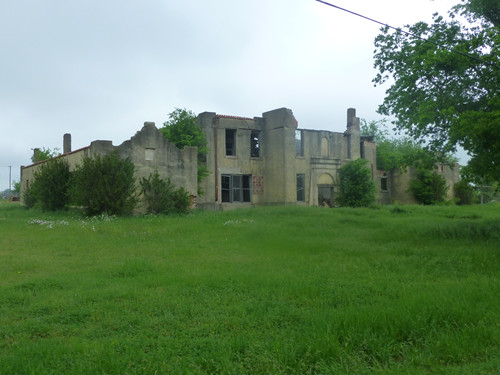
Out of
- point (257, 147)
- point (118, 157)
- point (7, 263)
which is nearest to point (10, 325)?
point (7, 263)

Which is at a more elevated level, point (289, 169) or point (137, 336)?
point (289, 169)

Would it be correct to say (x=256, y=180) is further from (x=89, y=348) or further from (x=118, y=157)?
(x=89, y=348)

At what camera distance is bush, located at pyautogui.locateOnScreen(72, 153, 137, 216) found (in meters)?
20.8

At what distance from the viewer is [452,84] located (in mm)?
15570

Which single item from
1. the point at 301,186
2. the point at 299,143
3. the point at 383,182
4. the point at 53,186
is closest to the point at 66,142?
the point at 53,186

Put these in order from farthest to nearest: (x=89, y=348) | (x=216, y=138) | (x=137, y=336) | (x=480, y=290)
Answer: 1. (x=216, y=138)
2. (x=480, y=290)
3. (x=137, y=336)
4. (x=89, y=348)

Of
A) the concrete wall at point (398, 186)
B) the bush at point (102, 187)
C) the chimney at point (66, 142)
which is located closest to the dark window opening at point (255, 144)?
the bush at point (102, 187)

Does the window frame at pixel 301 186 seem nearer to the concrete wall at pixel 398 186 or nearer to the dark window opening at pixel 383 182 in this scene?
the concrete wall at pixel 398 186

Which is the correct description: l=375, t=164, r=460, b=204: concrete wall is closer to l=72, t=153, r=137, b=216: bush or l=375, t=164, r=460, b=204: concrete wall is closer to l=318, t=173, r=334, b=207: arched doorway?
l=318, t=173, r=334, b=207: arched doorway

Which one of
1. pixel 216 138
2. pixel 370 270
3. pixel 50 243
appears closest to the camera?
pixel 370 270

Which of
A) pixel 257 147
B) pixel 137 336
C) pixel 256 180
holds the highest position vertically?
pixel 257 147

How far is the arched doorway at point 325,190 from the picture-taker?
31.6m

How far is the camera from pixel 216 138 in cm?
2808

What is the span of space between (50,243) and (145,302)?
7991 mm
